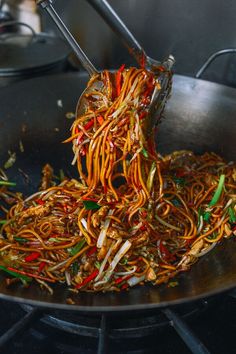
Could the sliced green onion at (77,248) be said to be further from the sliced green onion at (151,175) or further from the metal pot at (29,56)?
the metal pot at (29,56)

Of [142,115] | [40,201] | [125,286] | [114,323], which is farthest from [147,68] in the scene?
[114,323]

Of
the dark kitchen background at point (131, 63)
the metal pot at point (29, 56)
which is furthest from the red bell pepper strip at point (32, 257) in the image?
the metal pot at point (29, 56)

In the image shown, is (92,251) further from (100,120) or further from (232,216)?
(232,216)

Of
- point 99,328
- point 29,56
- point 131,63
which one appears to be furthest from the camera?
point 131,63

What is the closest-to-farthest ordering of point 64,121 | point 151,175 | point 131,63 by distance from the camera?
point 151,175 → point 64,121 → point 131,63

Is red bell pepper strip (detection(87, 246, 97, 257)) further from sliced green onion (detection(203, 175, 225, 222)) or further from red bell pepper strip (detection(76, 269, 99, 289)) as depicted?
sliced green onion (detection(203, 175, 225, 222))

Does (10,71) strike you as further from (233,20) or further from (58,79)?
(233,20)

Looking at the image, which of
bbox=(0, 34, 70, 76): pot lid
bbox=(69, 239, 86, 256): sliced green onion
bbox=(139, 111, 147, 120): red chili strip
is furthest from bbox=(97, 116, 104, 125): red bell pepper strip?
bbox=(0, 34, 70, 76): pot lid

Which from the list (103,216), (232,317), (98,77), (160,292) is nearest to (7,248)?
(103,216)
